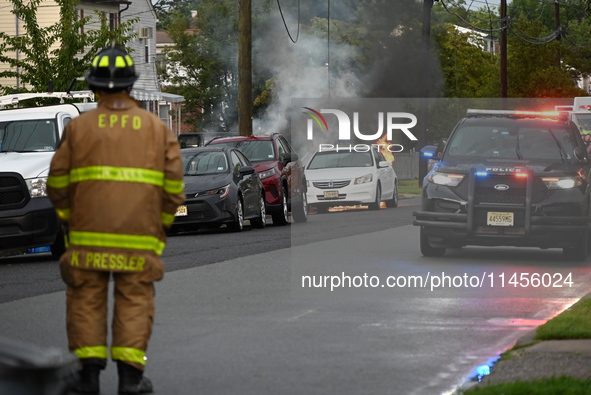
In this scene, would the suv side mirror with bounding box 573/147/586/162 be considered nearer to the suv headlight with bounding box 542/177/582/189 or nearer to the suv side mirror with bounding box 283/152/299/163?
the suv headlight with bounding box 542/177/582/189

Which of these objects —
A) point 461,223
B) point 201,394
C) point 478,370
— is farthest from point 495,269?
point 201,394

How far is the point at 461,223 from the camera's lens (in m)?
15.5

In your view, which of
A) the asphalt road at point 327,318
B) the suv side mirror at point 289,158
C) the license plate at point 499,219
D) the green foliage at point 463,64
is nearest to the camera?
the asphalt road at point 327,318

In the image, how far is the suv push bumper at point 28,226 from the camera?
15.8 meters

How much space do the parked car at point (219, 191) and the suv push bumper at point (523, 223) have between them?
6456mm

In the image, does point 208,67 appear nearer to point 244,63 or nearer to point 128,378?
point 244,63

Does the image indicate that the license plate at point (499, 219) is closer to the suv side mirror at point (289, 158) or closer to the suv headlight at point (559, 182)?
the suv headlight at point (559, 182)

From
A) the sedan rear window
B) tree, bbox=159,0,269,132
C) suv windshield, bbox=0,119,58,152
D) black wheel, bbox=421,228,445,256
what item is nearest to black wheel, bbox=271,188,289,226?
the sedan rear window

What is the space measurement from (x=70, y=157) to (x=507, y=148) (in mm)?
10307

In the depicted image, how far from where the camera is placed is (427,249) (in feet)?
53.2

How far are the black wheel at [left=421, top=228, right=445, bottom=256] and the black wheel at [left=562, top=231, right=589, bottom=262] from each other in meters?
1.57

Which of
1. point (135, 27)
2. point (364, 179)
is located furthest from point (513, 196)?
point (135, 27)

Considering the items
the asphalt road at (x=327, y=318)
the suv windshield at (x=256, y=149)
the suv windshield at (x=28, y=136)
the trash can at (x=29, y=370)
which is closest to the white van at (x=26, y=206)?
the suv windshield at (x=28, y=136)

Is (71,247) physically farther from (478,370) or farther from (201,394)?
(478,370)
